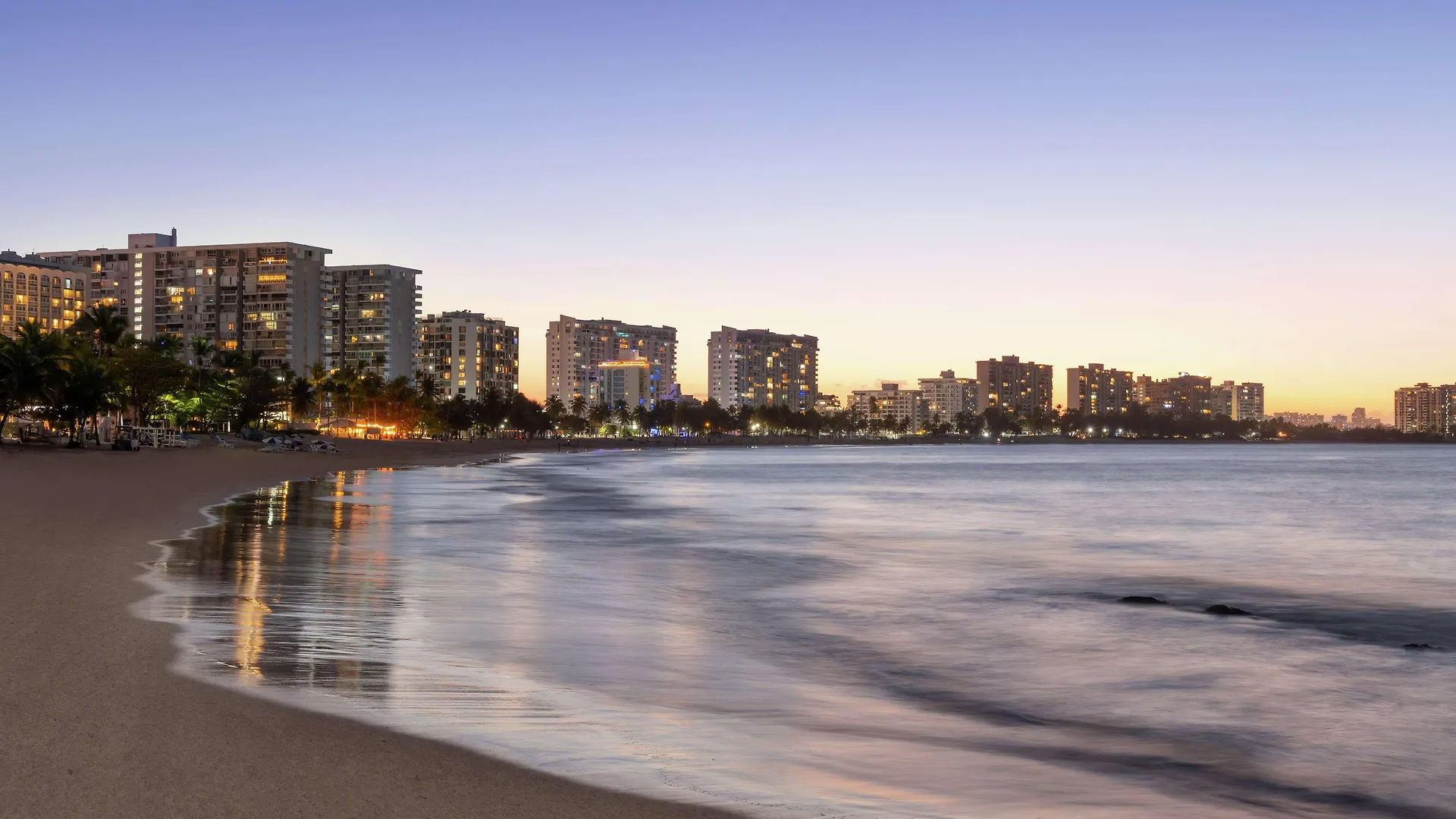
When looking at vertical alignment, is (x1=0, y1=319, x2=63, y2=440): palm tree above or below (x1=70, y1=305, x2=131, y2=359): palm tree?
below

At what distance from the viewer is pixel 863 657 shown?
1343 cm

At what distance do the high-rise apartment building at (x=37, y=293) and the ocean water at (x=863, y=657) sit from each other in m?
183

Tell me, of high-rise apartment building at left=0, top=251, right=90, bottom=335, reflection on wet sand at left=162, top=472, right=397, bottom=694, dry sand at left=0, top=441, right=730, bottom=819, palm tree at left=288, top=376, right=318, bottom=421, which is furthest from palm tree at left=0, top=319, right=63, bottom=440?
high-rise apartment building at left=0, top=251, right=90, bottom=335

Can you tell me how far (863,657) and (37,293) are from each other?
210 meters

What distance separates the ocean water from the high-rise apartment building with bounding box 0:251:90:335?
18337 cm

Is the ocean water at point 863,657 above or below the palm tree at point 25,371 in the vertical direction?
below

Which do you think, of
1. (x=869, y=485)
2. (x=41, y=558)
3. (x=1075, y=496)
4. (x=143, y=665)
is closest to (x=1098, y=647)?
(x=143, y=665)

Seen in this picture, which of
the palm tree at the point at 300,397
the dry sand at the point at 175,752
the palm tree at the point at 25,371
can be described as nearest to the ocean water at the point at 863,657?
the dry sand at the point at 175,752

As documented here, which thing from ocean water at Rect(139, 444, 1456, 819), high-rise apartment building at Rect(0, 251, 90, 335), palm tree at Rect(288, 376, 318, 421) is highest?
high-rise apartment building at Rect(0, 251, 90, 335)

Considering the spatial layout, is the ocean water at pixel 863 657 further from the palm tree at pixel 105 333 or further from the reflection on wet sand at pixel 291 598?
the palm tree at pixel 105 333

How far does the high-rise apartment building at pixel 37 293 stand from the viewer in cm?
18288

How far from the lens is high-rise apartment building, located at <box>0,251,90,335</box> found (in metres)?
183

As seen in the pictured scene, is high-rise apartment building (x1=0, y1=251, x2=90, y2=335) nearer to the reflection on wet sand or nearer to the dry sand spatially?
the reflection on wet sand

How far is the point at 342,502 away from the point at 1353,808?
35248 millimetres
